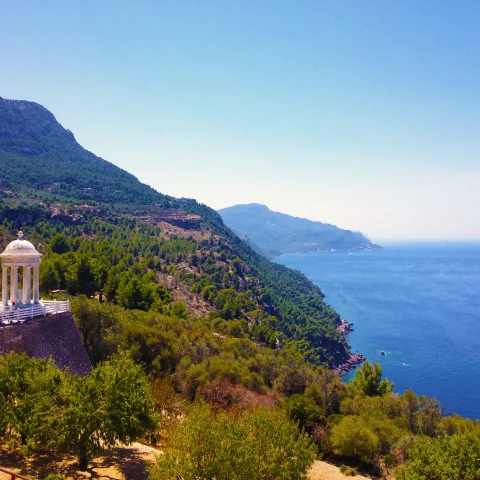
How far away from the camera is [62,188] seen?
439 feet

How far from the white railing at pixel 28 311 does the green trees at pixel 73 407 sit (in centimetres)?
506

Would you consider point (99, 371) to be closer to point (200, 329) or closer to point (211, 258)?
point (200, 329)

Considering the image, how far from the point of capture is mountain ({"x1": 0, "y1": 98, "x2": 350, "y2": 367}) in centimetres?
5194

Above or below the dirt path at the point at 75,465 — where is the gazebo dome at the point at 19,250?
above

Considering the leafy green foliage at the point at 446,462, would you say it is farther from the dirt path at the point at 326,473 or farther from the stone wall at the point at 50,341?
the stone wall at the point at 50,341

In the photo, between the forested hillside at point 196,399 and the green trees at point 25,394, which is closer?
the forested hillside at point 196,399

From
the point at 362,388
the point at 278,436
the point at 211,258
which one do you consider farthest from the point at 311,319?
the point at 278,436

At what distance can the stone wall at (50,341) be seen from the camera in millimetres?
21062

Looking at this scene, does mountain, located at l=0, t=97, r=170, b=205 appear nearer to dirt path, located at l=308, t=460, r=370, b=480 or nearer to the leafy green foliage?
dirt path, located at l=308, t=460, r=370, b=480

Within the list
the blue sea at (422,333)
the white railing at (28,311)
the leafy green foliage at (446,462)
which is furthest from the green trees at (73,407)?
the blue sea at (422,333)

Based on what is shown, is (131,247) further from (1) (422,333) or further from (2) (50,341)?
(1) (422,333)

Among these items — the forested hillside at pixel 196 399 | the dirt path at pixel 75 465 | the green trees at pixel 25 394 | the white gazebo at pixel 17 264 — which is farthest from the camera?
the white gazebo at pixel 17 264

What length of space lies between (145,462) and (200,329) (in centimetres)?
2419

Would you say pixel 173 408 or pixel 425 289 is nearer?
pixel 173 408
